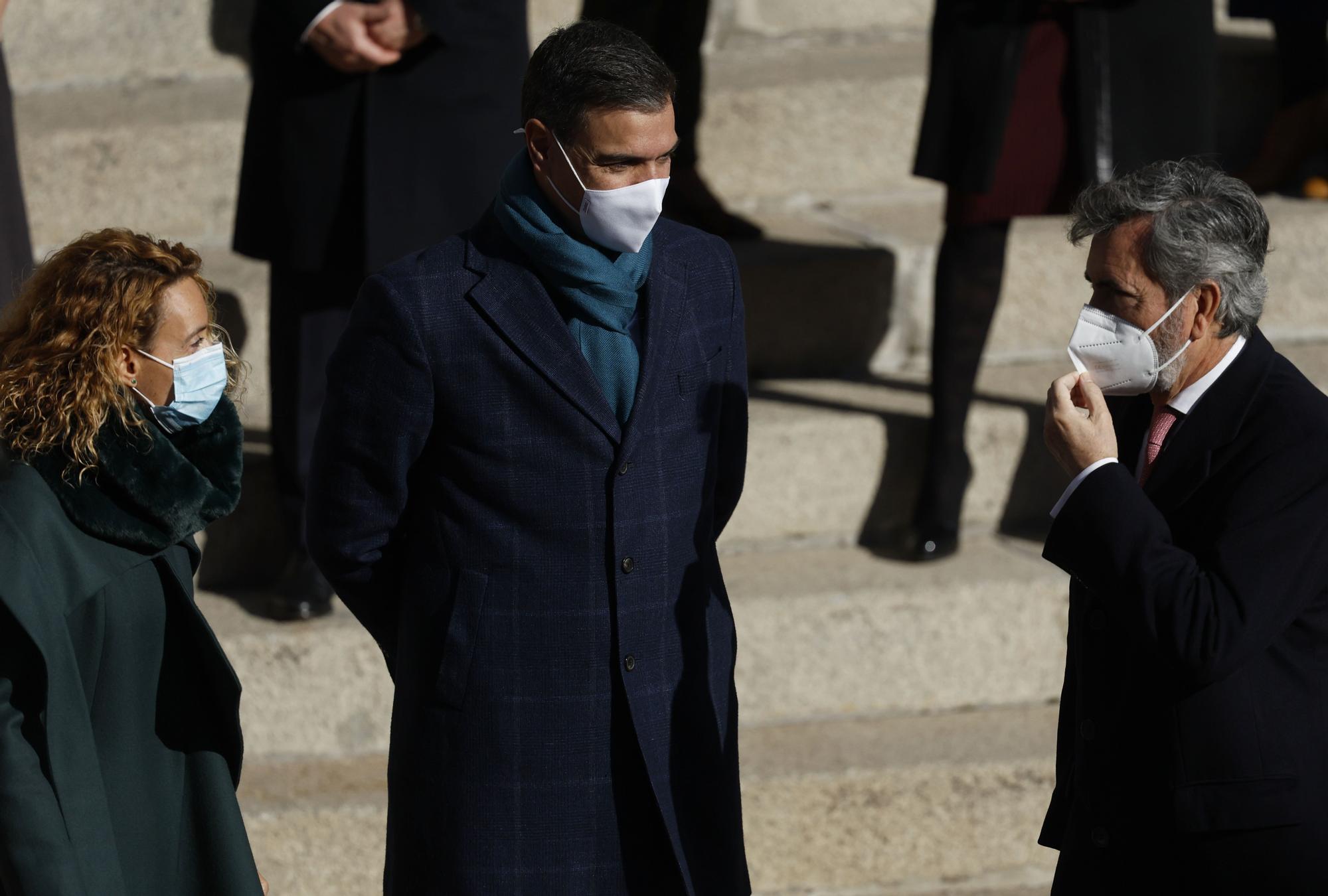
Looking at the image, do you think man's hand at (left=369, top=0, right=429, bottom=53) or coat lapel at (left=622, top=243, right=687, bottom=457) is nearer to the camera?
coat lapel at (left=622, top=243, right=687, bottom=457)

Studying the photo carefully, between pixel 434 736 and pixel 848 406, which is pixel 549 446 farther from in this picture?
pixel 848 406

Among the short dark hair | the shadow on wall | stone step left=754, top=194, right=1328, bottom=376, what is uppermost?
the short dark hair

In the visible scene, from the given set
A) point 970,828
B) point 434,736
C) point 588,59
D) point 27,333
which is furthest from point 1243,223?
point 970,828

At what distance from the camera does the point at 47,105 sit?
508 cm

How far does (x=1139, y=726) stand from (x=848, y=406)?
2090 millimetres

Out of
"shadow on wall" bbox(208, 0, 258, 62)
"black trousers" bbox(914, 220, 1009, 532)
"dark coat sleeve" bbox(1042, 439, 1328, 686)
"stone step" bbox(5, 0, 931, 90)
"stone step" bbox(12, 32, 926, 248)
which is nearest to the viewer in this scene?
"dark coat sleeve" bbox(1042, 439, 1328, 686)

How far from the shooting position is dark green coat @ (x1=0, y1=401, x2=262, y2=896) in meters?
2.06

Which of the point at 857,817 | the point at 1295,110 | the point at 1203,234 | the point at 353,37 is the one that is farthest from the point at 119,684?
the point at 1295,110

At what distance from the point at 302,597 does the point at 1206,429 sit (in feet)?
7.42

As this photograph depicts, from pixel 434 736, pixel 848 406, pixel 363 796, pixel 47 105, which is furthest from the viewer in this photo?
pixel 47 105

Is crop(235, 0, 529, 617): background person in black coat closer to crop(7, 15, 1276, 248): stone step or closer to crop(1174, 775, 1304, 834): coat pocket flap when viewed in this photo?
crop(7, 15, 1276, 248): stone step

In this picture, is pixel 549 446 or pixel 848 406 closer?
pixel 549 446

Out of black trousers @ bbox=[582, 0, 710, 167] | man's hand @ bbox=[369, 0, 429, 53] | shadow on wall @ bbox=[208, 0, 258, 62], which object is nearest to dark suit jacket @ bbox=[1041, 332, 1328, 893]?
man's hand @ bbox=[369, 0, 429, 53]

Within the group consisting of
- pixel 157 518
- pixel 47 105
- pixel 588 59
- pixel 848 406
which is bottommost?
pixel 848 406
